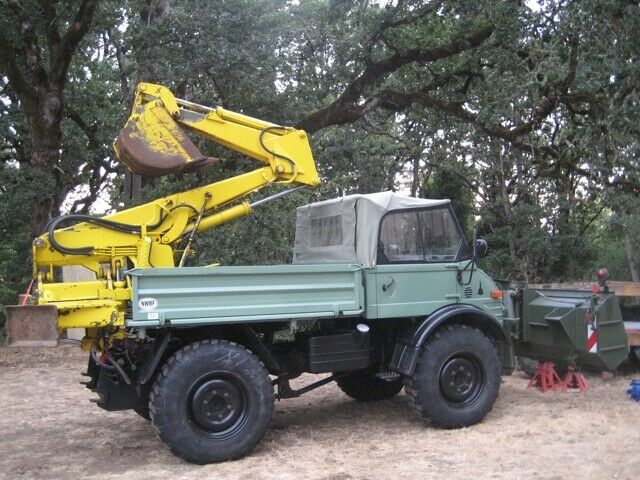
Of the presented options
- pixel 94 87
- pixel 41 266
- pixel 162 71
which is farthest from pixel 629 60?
pixel 94 87

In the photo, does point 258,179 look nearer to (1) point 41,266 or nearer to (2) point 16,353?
(1) point 41,266

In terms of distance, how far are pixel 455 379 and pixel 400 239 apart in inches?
59.0

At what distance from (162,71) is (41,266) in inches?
255

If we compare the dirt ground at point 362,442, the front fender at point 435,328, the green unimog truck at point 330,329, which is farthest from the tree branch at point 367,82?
the front fender at point 435,328

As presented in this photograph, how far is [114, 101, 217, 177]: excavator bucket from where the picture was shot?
6648mm

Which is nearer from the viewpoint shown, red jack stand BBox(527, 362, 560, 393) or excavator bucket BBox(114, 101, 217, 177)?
excavator bucket BBox(114, 101, 217, 177)

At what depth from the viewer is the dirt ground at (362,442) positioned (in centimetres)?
582

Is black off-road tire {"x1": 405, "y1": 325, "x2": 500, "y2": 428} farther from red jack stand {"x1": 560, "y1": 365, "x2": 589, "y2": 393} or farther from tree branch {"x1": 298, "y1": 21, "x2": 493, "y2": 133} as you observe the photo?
tree branch {"x1": 298, "y1": 21, "x2": 493, "y2": 133}

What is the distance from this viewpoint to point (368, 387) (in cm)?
856

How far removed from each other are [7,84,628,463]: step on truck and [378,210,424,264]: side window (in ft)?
0.04

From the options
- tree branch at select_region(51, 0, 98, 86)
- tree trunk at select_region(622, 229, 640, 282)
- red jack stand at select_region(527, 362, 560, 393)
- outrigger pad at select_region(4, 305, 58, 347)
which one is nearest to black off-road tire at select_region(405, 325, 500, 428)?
red jack stand at select_region(527, 362, 560, 393)

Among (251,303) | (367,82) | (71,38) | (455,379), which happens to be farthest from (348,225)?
(71,38)

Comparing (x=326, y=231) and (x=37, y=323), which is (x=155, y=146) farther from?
(x=326, y=231)

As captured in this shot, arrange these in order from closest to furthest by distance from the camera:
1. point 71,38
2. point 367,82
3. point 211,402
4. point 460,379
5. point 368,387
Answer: point 211,402, point 460,379, point 368,387, point 71,38, point 367,82
